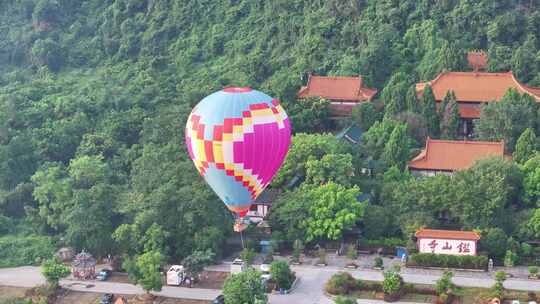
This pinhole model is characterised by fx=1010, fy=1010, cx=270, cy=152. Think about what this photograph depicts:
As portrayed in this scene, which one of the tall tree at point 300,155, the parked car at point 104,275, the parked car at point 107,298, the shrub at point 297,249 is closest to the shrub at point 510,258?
the shrub at point 297,249

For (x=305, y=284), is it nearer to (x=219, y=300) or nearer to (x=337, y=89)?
(x=219, y=300)

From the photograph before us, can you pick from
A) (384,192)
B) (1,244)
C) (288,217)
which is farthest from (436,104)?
(1,244)

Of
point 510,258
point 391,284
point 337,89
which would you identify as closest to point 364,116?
point 337,89

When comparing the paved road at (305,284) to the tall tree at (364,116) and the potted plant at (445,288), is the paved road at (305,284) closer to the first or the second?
the potted plant at (445,288)

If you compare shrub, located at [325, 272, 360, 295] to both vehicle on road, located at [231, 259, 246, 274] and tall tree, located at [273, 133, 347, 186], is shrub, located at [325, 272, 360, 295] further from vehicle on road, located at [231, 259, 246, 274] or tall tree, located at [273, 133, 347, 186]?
tall tree, located at [273, 133, 347, 186]

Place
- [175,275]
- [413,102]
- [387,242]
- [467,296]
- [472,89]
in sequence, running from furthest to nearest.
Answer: [472,89], [413,102], [387,242], [175,275], [467,296]

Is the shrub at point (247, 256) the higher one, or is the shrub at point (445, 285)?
the shrub at point (247, 256)
